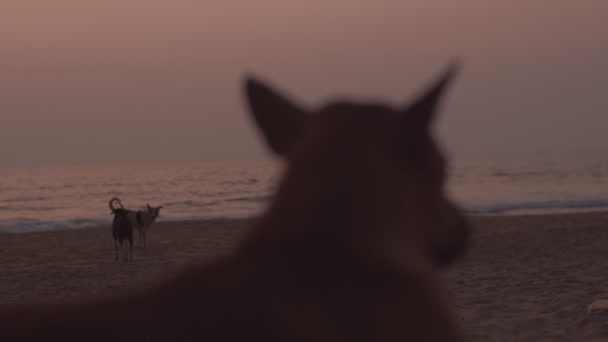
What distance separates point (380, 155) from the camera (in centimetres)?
173

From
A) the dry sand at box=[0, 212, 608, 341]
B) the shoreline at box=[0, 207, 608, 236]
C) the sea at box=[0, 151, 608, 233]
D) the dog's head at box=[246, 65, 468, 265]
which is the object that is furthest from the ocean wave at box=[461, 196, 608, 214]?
the dog's head at box=[246, 65, 468, 265]

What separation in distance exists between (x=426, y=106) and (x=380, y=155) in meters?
0.15

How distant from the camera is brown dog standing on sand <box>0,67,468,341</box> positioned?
55.1 inches

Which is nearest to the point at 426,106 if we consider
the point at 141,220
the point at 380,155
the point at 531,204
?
the point at 380,155

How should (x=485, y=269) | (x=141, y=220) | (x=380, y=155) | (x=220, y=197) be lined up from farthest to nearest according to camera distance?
(x=220, y=197), (x=141, y=220), (x=485, y=269), (x=380, y=155)

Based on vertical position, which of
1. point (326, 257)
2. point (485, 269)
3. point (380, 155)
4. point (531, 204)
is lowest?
point (531, 204)

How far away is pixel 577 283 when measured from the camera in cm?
1194

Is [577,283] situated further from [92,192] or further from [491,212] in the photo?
[92,192]

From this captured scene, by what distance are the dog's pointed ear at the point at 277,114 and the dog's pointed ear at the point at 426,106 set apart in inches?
11.4

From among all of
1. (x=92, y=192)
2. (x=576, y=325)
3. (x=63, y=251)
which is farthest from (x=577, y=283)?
(x=92, y=192)

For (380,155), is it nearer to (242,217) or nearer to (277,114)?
(277,114)

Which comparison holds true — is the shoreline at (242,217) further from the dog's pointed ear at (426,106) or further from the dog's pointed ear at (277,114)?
the dog's pointed ear at (426,106)

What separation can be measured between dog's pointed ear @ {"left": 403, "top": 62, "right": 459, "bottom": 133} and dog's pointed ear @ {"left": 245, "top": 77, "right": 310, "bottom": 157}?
29 cm

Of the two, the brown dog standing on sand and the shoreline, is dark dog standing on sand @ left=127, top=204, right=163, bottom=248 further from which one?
the brown dog standing on sand
